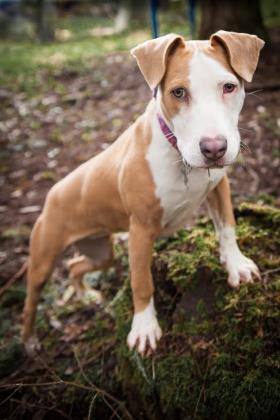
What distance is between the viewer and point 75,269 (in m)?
3.82

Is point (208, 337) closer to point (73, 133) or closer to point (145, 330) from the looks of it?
point (145, 330)

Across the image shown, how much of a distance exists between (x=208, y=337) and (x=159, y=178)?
0.94m

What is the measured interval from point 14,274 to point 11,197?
55.1 inches

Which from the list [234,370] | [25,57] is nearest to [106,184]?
[234,370]

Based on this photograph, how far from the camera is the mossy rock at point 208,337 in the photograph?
7.55ft

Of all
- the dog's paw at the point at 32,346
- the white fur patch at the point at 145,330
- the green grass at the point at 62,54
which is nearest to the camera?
the white fur patch at the point at 145,330

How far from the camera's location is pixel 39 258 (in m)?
3.31

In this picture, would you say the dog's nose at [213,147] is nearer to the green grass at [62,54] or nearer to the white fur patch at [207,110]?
the white fur patch at [207,110]

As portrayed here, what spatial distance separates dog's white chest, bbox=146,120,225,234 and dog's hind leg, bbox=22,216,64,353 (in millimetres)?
1029

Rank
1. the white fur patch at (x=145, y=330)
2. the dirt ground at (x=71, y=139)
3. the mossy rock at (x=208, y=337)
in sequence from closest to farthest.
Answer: the mossy rock at (x=208, y=337) → the white fur patch at (x=145, y=330) → the dirt ground at (x=71, y=139)

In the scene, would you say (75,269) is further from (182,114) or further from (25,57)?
(25,57)

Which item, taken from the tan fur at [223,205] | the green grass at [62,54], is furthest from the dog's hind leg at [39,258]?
the green grass at [62,54]

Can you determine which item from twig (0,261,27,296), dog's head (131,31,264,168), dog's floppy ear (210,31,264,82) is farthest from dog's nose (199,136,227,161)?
twig (0,261,27,296)

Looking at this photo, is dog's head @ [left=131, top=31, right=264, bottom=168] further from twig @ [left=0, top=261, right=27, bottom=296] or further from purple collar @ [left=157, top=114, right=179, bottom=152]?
twig @ [left=0, top=261, right=27, bottom=296]
